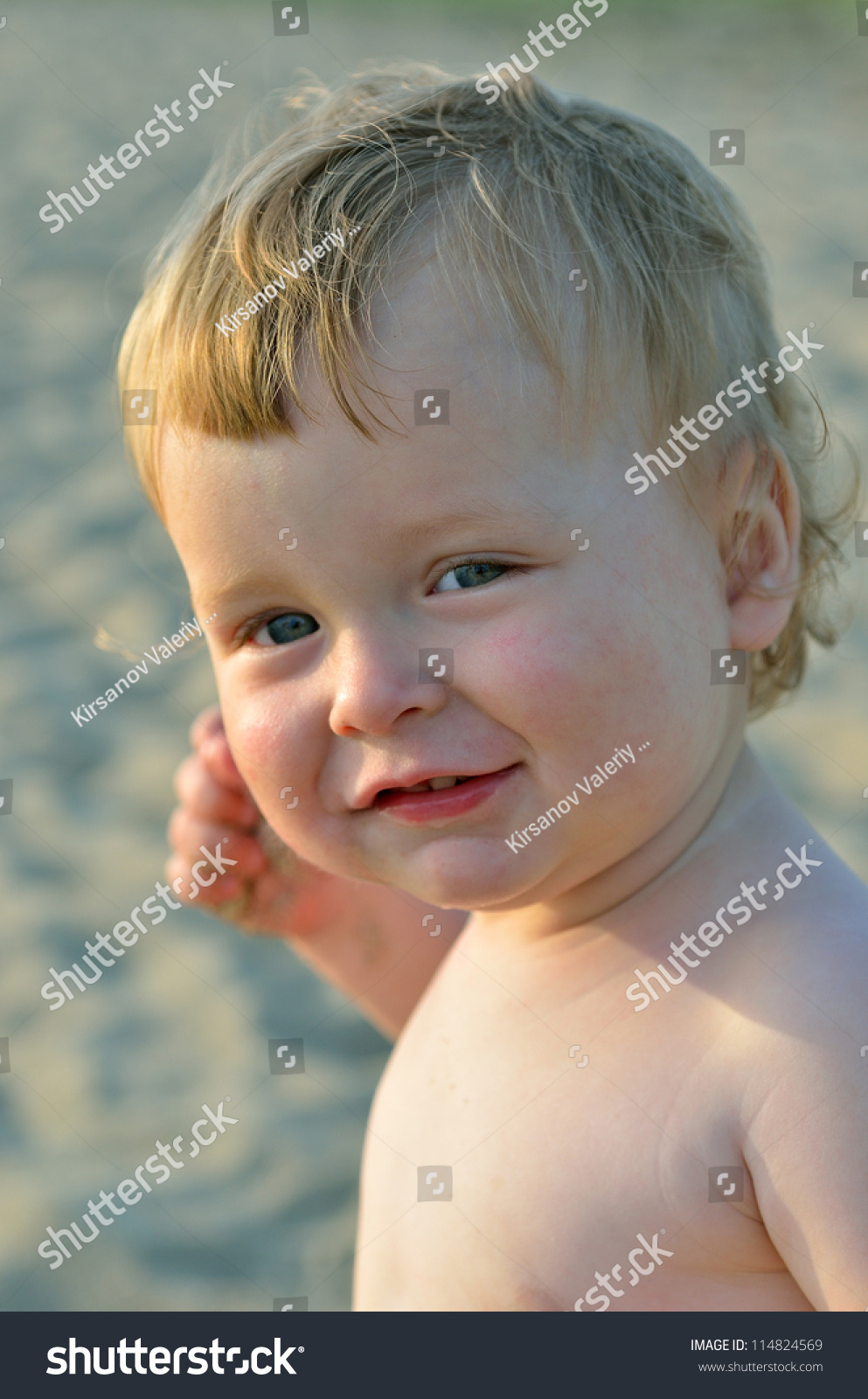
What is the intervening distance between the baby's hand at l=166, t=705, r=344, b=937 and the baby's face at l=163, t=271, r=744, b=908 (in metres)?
0.42

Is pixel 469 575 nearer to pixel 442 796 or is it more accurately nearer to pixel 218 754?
pixel 442 796

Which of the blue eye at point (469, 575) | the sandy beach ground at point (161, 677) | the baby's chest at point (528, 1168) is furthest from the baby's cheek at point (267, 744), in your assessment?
Answer: the sandy beach ground at point (161, 677)

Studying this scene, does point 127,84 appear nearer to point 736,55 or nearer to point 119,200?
point 119,200

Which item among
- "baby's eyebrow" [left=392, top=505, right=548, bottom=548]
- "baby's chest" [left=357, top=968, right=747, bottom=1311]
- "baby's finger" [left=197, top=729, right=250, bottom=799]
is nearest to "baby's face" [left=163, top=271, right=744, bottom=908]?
"baby's eyebrow" [left=392, top=505, right=548, bottom=548]

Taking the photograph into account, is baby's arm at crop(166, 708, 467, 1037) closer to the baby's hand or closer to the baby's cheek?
the baby's hand

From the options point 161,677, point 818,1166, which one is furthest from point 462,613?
point 161,677

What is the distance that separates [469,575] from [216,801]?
0.58m

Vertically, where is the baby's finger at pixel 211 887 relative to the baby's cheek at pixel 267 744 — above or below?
above

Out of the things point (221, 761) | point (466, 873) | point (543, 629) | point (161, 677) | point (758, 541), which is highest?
point (161, 677)

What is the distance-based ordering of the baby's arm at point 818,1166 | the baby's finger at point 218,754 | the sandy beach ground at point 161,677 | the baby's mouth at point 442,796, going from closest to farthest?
the baby's arm at point 818,1166, the baby's mouth at point 442,796, the baby's finger at point 218,754, the sandy beach ground at point 161,677

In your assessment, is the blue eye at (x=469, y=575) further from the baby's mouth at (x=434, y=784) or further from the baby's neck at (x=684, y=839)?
the baby's neck at (x=684, y=839)

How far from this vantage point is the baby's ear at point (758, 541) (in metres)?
1.00

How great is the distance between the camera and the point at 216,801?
1.40m

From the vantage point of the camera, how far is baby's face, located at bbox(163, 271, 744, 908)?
87 centimetres
